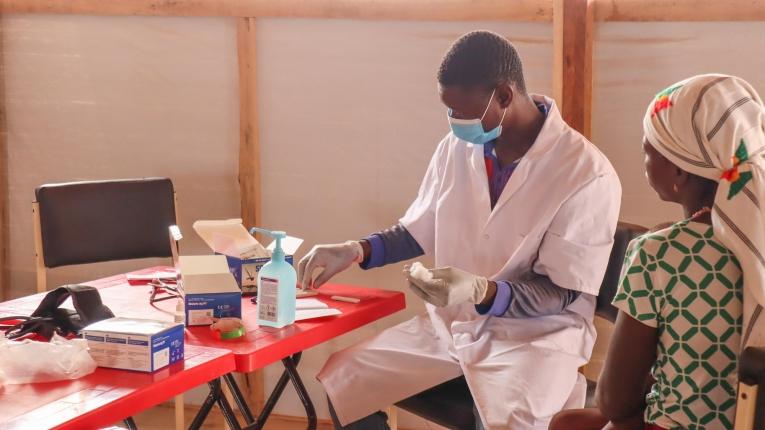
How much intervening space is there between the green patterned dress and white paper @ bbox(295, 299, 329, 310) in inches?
36.5

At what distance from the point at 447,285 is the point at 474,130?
442mm

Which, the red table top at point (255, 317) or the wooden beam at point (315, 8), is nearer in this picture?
the red table top at point (255, 317)

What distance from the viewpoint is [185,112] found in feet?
11.6

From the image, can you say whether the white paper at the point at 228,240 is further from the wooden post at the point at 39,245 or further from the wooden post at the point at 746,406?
the wooden post at the point at 746,406

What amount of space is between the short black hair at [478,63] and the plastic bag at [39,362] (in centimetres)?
117

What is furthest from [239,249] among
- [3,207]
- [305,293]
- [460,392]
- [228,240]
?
[3,207]

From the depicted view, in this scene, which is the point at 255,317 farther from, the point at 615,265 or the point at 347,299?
the point at 615,265

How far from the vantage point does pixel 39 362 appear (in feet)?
5.49

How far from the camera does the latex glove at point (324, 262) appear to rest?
8.14ft

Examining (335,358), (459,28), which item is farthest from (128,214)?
(459,28)

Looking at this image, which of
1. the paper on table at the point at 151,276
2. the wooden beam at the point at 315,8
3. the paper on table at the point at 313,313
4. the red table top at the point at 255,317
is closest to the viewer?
the red table top at the point at 255,317

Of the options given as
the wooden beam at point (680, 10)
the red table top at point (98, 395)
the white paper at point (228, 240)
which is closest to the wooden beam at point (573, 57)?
the wooden beam at point (680, 10)

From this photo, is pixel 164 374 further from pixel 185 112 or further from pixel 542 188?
pixel 185 112

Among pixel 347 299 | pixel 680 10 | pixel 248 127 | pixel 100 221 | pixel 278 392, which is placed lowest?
pixel 278 392
